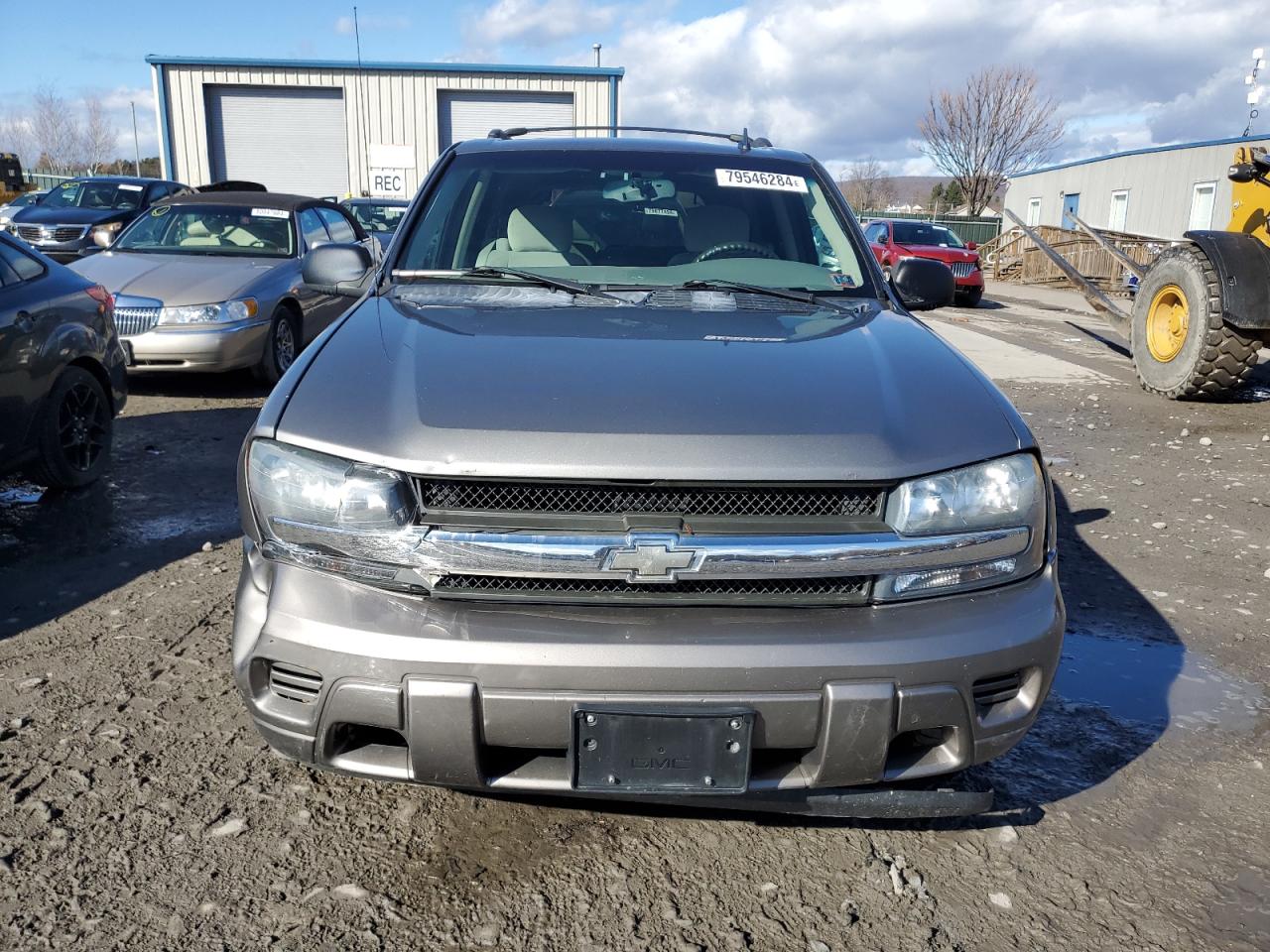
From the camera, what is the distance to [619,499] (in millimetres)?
2014

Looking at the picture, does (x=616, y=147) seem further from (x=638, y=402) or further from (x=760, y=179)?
(x=638, y=402)

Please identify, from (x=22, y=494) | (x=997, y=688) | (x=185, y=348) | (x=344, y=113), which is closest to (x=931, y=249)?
(x=185, y=348)

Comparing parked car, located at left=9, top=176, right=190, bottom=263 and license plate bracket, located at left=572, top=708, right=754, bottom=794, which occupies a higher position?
parked car, located at left=9, top=176, right=190, bottom=263

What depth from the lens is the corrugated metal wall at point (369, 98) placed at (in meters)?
27.9

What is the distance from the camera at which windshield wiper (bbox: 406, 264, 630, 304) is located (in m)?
2.92

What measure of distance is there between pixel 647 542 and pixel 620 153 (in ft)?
6.76

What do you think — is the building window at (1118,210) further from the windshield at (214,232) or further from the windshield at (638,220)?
the windshield at (638,220)

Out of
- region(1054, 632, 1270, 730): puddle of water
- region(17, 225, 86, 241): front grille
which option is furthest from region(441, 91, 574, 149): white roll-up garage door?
region(1054, 632, 1270, 730): puddle of water

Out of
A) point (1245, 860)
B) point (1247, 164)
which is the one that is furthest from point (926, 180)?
point (1245, 860)

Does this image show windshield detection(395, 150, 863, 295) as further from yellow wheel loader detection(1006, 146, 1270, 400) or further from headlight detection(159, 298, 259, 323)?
yellow wheel loader detection(1006, 146, 1270, 400)

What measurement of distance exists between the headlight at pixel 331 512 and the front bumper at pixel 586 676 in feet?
0.16

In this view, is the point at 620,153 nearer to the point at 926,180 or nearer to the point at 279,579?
the point at 279,579

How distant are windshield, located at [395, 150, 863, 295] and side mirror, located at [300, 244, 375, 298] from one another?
20 cm

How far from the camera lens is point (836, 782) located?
6.61 feet
